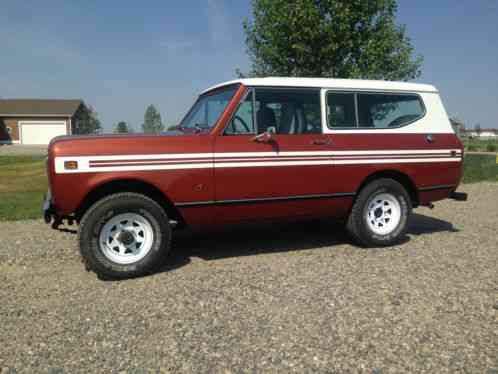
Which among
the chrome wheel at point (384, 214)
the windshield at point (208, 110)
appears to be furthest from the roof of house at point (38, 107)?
the chrome wheel at point (384, 214)

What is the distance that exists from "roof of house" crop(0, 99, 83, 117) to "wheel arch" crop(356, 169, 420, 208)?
4246cm

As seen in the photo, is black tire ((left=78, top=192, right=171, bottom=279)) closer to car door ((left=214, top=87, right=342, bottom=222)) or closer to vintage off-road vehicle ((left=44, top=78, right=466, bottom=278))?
vintage off-road vehicle ((left=44, top=78, right=466, bottom=278))

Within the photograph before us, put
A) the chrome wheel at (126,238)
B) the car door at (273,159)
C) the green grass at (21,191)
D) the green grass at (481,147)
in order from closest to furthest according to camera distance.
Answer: the chrome wheel at (126,238), the car door at (273,159), the green grass at (21,191), the green grass at (481,147)

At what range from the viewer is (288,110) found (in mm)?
4688

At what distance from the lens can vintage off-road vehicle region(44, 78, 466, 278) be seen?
3.92 m

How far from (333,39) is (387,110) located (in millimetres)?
7926

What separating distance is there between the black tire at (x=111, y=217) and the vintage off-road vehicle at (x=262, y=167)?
0.4 inches

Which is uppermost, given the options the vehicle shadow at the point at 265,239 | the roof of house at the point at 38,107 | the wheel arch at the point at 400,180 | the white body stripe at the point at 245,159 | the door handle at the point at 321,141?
the roof of house at the point at 38,107

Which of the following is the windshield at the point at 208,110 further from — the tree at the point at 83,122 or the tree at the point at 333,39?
the tree at the point at 83,122

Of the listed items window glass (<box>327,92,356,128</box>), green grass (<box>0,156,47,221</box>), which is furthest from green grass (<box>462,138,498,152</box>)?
window glass (<box>327,92,356,128</box>)

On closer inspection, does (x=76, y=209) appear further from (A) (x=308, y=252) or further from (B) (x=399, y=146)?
(B) (x=399, y=146)

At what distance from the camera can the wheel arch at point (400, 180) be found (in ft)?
16.8

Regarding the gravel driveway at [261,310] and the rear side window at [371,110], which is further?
the rear side window at [371,110]

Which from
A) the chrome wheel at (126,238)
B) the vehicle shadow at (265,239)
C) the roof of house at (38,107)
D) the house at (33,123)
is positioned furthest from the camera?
the roof of house at (38,107)
